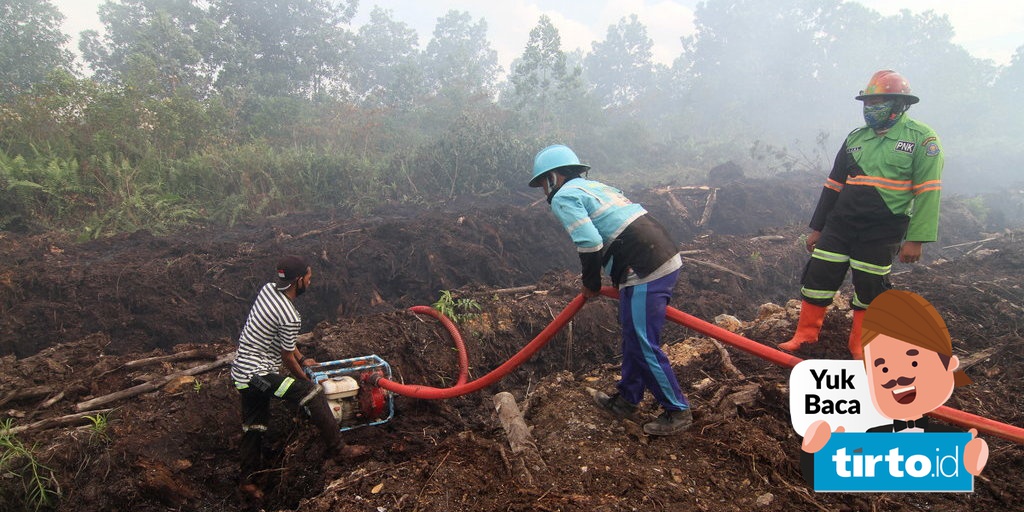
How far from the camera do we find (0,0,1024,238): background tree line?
35.0ft

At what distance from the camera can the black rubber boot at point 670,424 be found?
10.3 ft

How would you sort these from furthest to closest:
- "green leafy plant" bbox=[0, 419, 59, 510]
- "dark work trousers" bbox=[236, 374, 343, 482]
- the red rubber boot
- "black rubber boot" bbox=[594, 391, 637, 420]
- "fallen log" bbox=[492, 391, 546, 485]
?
1. the red rubber boot
2. "black rubber boot" bbox=[594, 391, 637, 420]
3. "dark work trousers" bbox=[236, 374, 343, 482]
4. "green leafy plant" bbox=[0, 419, 59, 510]
5. "fallen log" bbox=[492, 391, 546, 485]

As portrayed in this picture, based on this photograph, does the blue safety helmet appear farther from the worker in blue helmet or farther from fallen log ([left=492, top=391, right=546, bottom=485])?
fallen log ([left=492, top=391, right=546, bottom=485])

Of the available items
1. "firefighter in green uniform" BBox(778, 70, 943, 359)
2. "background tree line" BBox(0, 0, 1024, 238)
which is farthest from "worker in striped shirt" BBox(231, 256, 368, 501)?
"background tree line" BBox(0, 0, 1024, 238)

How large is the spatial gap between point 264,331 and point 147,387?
1.57 meters

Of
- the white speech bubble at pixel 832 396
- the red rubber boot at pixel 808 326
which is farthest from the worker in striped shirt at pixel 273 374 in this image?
the red rubber boot at pixel 808 326

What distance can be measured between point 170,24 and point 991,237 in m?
29.6

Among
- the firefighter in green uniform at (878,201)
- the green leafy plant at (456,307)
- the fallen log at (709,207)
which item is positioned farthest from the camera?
the fallen log at (709,207)

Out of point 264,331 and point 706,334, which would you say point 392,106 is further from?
point 706,334

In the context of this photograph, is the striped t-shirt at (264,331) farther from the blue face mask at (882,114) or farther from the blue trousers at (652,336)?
the blue face mask at (882,114)

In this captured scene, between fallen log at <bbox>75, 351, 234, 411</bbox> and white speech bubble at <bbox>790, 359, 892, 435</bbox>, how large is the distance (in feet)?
15.0

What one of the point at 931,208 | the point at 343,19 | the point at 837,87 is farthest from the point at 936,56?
the point at 931,208

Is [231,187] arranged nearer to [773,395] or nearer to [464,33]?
[773,395]

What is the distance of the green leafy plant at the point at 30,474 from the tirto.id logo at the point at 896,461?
15.2 ft
